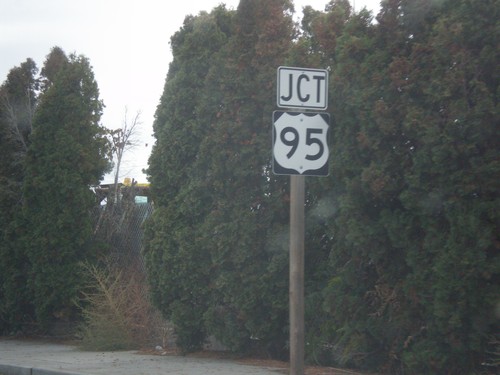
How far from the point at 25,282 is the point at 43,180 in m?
2.17

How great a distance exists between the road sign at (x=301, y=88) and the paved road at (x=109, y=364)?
4016 millimetres

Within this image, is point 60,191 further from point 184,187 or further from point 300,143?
point 300,143

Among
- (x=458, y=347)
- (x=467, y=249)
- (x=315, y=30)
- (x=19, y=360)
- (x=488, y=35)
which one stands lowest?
(x=19, y=360)

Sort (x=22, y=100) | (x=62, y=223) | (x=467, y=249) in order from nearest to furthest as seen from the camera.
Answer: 1. (x=467, y=249)
2. (x=62, y=223)
3. (x=22, y=100)

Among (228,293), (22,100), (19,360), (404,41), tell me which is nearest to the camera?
(404,41)

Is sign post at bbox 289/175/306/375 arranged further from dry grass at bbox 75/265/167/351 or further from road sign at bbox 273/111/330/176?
dry grass at bbox 75/265/167/351

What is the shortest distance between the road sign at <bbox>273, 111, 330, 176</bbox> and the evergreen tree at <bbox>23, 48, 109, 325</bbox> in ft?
28.4

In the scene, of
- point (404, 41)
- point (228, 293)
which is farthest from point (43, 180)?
point (404, 41)

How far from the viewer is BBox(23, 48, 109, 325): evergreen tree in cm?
1509

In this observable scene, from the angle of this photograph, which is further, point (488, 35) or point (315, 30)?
point (315, 30)

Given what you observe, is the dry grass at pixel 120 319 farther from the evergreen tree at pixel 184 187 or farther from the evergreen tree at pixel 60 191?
the evergreen tree at pixel 184 187

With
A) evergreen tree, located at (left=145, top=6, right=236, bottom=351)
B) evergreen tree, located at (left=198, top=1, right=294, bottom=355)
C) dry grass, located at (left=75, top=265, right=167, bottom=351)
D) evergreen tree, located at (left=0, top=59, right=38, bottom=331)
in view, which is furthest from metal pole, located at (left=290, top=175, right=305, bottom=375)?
evergreen tree, located at (left=0, top=59, right=38, bottom=331)

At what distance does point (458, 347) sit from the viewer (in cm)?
809

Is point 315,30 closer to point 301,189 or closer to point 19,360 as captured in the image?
point 301,189
